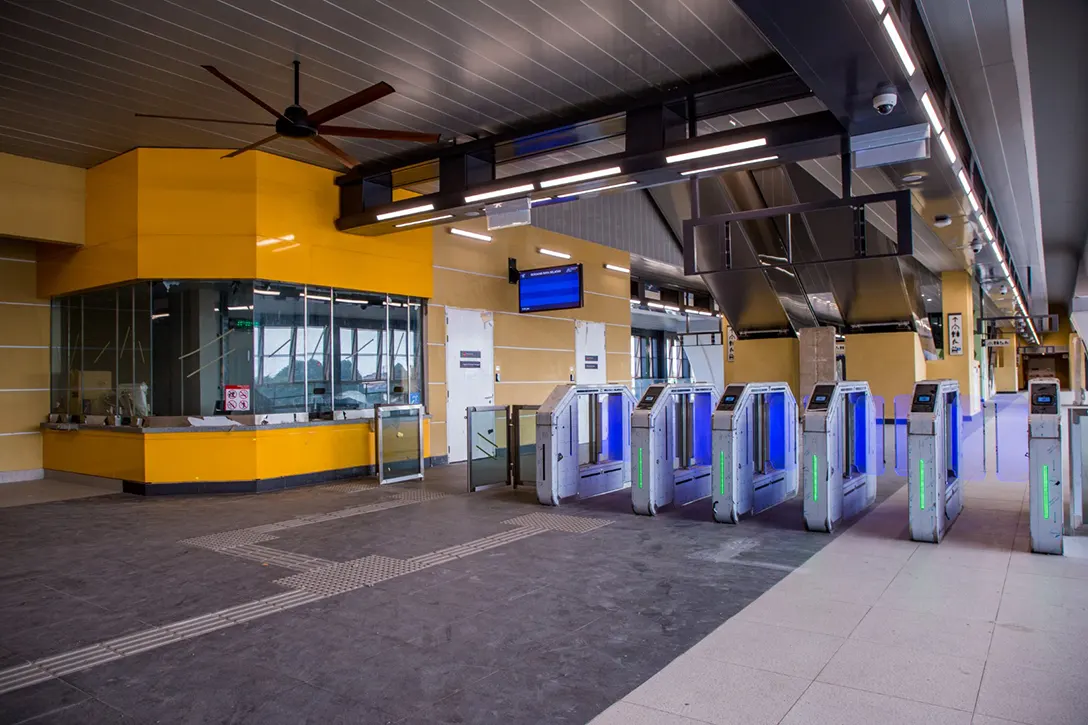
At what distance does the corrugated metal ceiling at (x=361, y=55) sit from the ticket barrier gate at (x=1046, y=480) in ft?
11.3

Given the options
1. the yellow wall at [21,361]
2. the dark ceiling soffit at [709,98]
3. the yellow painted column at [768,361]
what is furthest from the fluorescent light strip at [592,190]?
the yellow painted column at [768,361]

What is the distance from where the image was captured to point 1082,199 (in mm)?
10555

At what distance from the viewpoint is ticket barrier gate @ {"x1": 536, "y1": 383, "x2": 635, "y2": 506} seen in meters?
7.00

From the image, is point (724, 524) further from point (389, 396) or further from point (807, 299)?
point (807, 299)

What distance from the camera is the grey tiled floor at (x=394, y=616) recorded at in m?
2.79

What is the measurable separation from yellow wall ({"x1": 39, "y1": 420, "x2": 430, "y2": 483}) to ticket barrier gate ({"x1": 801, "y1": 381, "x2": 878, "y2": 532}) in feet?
18.5

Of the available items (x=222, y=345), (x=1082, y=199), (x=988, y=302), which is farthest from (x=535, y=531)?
(x=988, y=302)

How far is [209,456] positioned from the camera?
310 inches

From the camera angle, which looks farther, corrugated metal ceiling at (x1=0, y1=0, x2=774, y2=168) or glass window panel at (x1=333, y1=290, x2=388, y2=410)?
glass window panel at (x1=333, y1=290, x2=388, y2=410)

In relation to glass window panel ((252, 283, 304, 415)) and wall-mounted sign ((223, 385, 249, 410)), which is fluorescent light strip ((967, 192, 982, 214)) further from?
wall-mounted sign ((223, 385, 249, 410))

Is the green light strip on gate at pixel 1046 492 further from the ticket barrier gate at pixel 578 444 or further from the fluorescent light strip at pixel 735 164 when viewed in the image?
the ticket barrier gate at pixel 578 444

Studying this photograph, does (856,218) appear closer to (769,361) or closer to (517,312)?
(517,312)

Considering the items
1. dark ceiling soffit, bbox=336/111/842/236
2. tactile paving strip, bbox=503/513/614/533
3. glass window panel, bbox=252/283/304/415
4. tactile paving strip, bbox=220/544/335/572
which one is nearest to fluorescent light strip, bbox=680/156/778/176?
dark ceiling soffit, bbox=336/111/842/236

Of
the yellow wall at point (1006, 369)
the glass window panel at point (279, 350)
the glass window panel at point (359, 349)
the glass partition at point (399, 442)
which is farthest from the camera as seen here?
the yellow wall at point (1006, 369)
